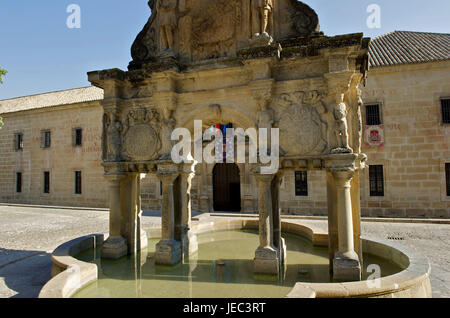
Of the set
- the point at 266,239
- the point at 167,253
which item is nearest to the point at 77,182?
the point at 167,253

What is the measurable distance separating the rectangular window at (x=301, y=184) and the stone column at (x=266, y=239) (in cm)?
1022

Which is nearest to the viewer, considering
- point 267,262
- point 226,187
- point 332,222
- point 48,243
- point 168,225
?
point 267,262

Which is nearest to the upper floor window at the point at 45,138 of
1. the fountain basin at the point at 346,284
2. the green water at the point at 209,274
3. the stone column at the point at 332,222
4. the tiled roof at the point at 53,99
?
the tiled roof at the point at 53,99

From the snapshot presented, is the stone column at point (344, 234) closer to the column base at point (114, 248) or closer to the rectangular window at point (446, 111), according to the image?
Answer: the column base at point (114, 248)

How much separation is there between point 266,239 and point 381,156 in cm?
1125

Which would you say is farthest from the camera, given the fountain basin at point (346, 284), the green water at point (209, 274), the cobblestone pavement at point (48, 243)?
the cobblestone pavement at point (48, 243)

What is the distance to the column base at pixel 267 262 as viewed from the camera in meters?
5.32

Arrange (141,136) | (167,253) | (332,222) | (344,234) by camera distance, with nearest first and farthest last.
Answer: (344,234) < (332,222) < (167,253) < (141,136)

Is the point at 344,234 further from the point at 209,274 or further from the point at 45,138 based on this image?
the point at 45,138

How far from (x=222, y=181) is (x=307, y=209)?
17.9 ft

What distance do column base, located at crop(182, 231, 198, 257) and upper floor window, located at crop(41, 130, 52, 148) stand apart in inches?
781

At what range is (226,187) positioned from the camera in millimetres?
17781
